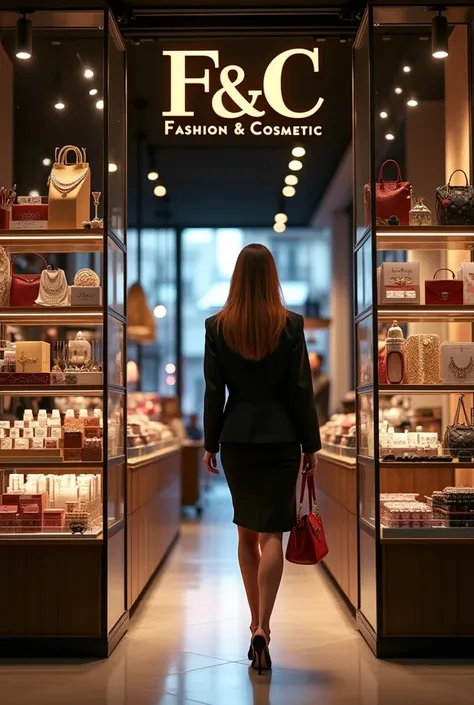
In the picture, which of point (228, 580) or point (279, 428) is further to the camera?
point (228, 580)

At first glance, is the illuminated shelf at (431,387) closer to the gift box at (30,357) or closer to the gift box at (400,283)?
the gift box at (400,283)

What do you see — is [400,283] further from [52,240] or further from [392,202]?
[52,240]

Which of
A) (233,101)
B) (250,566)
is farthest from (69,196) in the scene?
(250,566)

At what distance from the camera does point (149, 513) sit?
22.1 feet

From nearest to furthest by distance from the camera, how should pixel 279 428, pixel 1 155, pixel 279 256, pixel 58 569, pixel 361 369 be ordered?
1. pixel 279 428
2. pixel 58 569
3. pixel 361 369
4. pixel 1 155
5. pixel 279 256

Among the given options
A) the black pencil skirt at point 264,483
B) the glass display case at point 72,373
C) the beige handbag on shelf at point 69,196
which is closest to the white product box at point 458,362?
the black pencil skirt at point 264,483

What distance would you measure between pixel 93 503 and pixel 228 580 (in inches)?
95.2

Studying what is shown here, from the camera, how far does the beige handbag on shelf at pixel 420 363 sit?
4.85 metres

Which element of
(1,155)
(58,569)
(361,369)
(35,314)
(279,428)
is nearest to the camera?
(279,428)

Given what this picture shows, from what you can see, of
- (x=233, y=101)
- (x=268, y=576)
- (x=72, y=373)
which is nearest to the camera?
(x=268, y=576)

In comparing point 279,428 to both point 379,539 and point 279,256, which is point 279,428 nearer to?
point 379,539

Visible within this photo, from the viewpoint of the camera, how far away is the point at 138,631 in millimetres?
5145

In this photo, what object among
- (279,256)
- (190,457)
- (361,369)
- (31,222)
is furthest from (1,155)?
(279,256)

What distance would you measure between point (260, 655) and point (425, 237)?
2208mm
